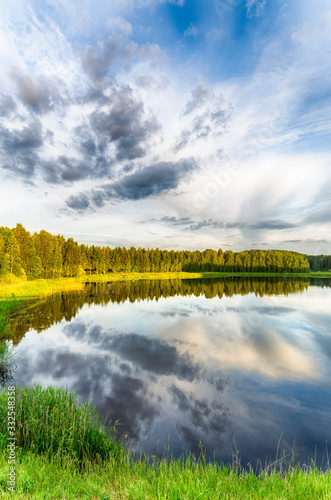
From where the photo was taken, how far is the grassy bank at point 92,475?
5418 millimetres

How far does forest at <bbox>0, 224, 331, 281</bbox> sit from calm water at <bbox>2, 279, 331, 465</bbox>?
30.7 metres

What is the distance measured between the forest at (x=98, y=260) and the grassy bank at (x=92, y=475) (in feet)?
156

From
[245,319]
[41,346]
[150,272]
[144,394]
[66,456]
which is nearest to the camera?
[66,456]

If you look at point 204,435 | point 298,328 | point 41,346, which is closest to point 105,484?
point 204,435

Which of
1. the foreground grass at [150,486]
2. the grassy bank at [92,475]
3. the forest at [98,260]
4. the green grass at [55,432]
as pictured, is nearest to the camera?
the foreground grass at [150,486]

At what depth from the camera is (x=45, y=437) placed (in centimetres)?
832

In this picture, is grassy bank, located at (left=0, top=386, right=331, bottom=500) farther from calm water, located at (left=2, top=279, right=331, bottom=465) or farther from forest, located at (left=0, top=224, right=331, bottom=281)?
forest, located at (left=0, top=224, right=331, bottom=281)

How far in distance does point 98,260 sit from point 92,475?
112401 millimetres

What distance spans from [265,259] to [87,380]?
16998 cm

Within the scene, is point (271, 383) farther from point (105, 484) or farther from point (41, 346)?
point (41, 346)

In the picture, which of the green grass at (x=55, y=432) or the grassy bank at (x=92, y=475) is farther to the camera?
the green grass at (x=55, y=432)

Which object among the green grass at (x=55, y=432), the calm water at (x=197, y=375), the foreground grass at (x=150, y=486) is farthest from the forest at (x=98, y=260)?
the foreground grass at (x=150, y=486)

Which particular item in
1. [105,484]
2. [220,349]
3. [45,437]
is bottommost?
[220,349]

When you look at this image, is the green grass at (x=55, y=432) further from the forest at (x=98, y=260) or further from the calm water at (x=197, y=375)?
the forest at (x=98, y=260)
